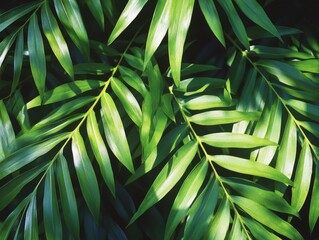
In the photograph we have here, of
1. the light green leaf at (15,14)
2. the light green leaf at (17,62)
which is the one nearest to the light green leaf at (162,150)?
the light green leaf at (17,62)

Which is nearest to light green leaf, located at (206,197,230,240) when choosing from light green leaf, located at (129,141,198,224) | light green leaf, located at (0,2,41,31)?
light green leaf, located at (129,141,198,224)

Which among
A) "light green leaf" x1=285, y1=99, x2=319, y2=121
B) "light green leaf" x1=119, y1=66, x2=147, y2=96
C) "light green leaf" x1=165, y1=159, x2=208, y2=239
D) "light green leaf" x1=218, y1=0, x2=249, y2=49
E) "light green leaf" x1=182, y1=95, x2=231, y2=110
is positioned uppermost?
"light green leaf" x1=218, y1=0, x2=249, y2=49

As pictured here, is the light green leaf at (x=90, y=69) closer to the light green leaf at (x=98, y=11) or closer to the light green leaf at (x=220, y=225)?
the light green leaf at (x=98, y=11)

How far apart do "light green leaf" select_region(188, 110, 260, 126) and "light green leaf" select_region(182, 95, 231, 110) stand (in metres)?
0.03

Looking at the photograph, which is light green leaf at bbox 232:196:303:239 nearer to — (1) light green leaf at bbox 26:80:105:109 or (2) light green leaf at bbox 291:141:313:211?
A: (2) light green leaf at bbox 291:141:313:211

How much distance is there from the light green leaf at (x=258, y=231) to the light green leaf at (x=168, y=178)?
0.15 meters

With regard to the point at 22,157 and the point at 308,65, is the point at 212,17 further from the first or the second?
the point at 22,157

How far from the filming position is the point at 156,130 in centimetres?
93

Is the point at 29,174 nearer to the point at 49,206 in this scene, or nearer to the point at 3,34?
the point at 49,206

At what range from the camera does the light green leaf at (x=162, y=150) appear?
0.94 metres

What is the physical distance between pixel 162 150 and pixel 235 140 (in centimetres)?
15

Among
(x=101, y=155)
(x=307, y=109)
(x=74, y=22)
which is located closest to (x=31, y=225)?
(x=101, y=155)

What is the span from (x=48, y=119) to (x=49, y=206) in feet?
0.61

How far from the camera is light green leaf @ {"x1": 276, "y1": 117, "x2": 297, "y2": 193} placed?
39.2 inches
